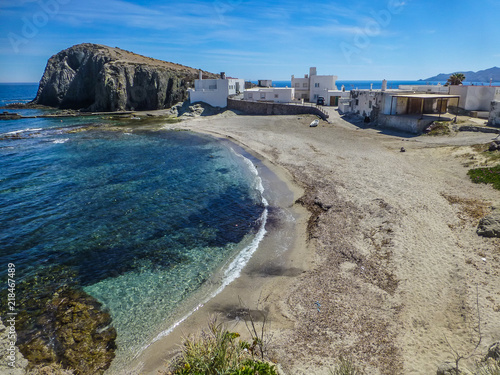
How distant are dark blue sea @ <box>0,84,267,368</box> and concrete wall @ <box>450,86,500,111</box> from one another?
3147 cm

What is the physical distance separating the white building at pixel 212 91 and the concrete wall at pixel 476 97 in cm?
4308

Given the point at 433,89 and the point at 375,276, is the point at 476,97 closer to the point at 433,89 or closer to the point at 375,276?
the point at 433,89

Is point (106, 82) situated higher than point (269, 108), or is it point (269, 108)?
point (106, 82)

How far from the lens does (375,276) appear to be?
529 inches

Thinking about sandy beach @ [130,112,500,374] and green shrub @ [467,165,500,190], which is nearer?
sandy beach @ [130,112,500,374]

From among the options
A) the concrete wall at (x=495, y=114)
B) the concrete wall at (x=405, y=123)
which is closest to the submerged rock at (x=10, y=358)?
the concrete wall at (x=405, y=123)

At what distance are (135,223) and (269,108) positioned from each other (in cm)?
4456

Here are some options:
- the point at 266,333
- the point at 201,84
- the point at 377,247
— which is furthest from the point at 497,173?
the point at 201,84

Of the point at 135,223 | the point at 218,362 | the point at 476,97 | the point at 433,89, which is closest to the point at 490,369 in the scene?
the point at 218,362

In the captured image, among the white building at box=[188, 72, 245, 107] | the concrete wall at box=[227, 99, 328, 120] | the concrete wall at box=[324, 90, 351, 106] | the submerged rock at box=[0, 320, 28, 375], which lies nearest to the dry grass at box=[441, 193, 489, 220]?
the submerged rock at box=[0, 320, 28, 375]

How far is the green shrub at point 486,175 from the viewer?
68.8ft

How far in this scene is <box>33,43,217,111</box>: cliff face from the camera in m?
79.1

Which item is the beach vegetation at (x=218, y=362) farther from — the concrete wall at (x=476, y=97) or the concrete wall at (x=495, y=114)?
the concrete wall at (x=476, y=97)

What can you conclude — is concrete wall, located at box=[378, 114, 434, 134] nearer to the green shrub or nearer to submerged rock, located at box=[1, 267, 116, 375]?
the green shrub
